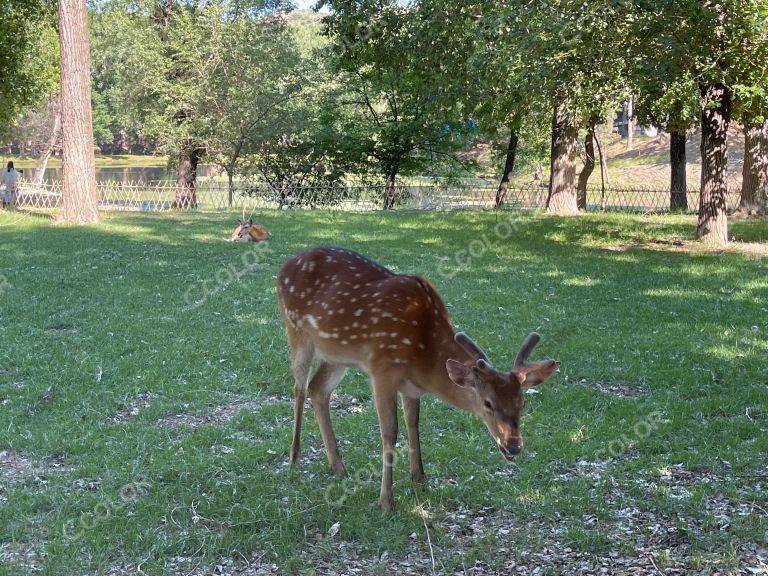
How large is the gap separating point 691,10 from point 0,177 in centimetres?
2272

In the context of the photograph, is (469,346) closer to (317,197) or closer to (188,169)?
(317,197)

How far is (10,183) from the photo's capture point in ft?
83.3

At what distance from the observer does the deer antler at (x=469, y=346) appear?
14.5ft

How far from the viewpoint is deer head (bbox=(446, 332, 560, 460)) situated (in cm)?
410

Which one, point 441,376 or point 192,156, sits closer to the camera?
point 441,376

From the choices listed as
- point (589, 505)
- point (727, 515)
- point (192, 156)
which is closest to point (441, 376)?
point (589, 505)

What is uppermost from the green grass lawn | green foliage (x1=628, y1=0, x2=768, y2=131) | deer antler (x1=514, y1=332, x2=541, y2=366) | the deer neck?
green foliage (x1=628, y1=0, x2=768, y2=131)

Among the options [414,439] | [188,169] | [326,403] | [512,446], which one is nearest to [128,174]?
[188,169]

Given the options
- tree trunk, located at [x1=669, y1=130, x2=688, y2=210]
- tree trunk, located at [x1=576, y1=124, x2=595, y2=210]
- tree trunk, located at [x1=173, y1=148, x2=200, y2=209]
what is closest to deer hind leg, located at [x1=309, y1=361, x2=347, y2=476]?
tree trunk, located at [x1=669, y1=130, x2=688, y2=210]

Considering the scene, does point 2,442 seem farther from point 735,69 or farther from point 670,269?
point 735,69

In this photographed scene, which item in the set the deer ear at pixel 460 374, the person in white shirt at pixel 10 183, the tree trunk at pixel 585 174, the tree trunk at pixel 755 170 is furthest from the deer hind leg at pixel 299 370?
the person in white shirt at pixel 10 183

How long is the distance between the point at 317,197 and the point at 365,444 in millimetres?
25089

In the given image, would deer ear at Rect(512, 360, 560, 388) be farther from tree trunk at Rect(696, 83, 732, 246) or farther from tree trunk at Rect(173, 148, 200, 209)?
tree trunk at Rect(173, 148, 200, 209)

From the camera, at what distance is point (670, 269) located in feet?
40.3
